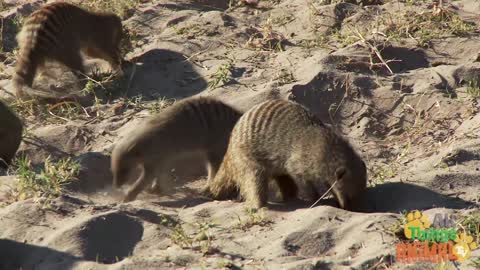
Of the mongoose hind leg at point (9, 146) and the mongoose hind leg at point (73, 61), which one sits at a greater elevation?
the mongoose hind leg at point (73, 61)

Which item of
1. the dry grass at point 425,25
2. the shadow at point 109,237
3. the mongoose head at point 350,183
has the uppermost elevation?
the dry grass at point 425,25

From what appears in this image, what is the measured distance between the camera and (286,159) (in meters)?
4.35

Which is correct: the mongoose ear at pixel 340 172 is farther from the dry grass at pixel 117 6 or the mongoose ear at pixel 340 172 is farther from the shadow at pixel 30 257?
the dry grass at pixel 117 6

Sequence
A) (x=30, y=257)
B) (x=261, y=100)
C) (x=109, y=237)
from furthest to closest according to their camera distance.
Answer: (x=261, y=100) → (x=109, y=237) → (x=30, y=257)

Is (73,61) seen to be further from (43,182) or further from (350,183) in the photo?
(350,183)

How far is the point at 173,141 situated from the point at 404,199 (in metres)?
1.33

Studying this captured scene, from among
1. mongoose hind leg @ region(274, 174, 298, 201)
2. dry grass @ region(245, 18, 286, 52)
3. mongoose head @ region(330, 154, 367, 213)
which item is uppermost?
dry grass @ region(245, 18, 286, 52)

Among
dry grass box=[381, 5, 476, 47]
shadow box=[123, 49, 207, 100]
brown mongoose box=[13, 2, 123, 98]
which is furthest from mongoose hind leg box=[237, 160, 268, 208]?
brown mongoose box=[13, 2, 123, 98]

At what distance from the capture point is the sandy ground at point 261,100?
372cm

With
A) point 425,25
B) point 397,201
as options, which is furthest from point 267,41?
point 397,201

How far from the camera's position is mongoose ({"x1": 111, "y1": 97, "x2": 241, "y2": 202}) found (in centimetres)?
466

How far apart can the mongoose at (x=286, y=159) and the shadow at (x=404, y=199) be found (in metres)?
0.10

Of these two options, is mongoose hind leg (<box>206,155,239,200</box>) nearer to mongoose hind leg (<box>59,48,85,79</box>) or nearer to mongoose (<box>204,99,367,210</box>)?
mongoose (<box>204,99,367,210</box>)

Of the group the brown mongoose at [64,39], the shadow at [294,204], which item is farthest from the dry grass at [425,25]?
the brown mongoose at [64,39]
